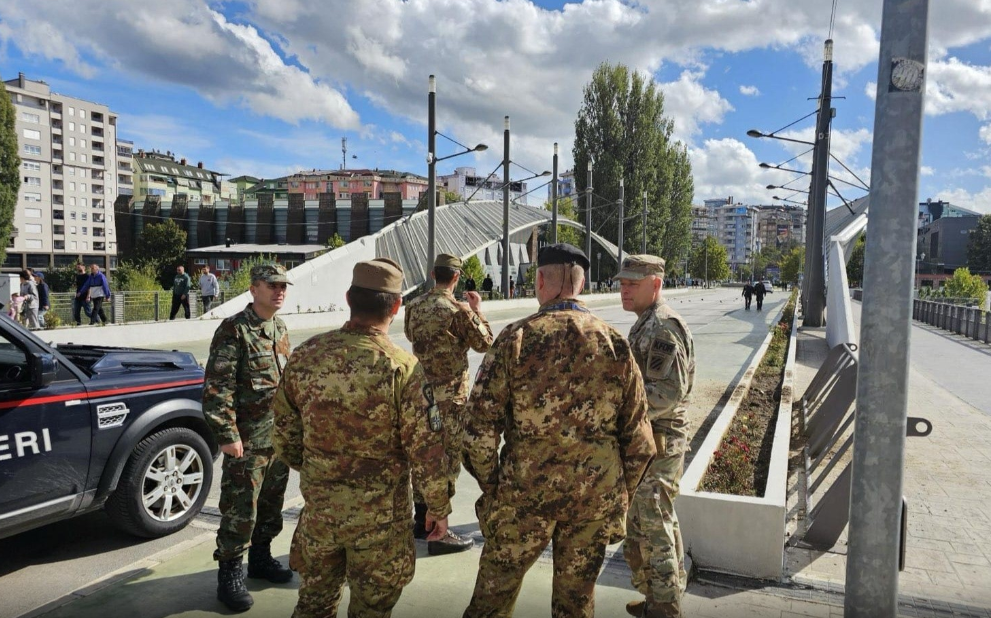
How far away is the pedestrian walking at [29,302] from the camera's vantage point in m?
14.3

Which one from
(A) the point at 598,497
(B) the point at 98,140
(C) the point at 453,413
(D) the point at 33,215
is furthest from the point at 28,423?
(B) the point at 98,140

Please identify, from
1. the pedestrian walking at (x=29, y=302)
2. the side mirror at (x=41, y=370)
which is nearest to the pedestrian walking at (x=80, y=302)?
the pedestrian walking at (x=29, y=302)

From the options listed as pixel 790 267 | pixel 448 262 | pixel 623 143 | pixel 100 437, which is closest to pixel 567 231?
pixel 623 143

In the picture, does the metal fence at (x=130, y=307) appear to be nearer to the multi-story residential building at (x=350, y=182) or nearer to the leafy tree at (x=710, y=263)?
the multi-story residential building at (x=350, y=182)

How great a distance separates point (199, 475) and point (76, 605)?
3.97 ft

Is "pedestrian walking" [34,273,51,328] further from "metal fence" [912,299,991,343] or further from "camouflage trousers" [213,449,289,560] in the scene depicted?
"metal fence" [912,299,991,343]

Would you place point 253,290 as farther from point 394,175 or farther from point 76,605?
point 394,175

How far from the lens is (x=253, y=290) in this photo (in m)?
3.60

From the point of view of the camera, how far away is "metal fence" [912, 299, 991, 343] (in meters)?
21.3

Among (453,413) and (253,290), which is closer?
(253,290)

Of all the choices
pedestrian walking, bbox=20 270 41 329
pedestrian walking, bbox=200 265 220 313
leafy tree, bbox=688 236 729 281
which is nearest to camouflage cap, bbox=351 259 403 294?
pedestrian walking, bbox=20 270 41 329

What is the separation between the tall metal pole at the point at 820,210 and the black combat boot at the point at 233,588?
20.8 metres

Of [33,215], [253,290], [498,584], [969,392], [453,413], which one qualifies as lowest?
[969,392]

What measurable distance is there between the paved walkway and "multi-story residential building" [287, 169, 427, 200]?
107240 mm
